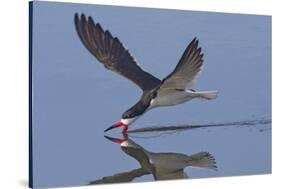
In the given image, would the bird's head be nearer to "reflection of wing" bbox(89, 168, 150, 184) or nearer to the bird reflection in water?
the bird reflection in water

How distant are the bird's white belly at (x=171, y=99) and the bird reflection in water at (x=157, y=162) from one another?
20.0 inches

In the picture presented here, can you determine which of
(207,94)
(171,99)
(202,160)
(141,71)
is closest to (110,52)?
(141,71)

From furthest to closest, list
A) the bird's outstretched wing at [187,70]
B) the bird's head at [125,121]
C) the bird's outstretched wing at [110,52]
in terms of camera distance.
→ the bird's outstretched wing at [187,70] < the bird's head at [125,121] < the bird's outstretched wing at [110,52]

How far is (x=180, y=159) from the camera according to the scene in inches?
293

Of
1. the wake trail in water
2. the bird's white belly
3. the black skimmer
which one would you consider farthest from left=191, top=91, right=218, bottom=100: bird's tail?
the wake trail in water

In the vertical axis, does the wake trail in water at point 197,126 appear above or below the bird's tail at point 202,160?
above

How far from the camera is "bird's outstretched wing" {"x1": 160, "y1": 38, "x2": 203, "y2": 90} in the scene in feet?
24.1

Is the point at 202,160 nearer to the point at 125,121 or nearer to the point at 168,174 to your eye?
the point at 168,174

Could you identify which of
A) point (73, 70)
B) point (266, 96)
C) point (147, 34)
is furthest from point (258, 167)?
point (73, 70)

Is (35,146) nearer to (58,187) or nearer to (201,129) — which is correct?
(58,187)

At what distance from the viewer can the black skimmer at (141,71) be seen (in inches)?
276

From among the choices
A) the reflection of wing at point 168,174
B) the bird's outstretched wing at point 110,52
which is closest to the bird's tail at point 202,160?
the reflection of wing at point 168,174

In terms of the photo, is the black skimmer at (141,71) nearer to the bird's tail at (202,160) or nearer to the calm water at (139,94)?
the calm water at (139,94)

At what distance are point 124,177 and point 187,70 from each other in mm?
1366
